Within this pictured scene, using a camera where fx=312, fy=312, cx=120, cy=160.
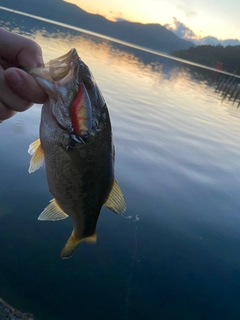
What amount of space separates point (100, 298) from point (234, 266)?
10.0 ft

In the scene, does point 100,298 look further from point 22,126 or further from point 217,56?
point 217,56

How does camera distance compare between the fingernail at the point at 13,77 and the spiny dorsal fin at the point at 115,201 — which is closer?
the fingernail at the point at 13,77

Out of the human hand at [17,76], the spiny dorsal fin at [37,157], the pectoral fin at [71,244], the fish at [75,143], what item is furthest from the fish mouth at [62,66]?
the pectoral fin at [71,244]

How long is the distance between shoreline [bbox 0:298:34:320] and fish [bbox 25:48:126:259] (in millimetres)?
2045

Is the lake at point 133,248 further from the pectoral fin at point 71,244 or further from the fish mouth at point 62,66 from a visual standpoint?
the fish mouth at point 62,66

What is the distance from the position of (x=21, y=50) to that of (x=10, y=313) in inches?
136

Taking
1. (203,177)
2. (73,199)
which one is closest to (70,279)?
(73,199)

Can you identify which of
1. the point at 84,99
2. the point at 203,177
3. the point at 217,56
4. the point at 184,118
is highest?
the point at 84,99

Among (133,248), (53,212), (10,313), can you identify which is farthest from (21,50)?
(133,248)

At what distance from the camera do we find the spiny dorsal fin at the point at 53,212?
2.75m

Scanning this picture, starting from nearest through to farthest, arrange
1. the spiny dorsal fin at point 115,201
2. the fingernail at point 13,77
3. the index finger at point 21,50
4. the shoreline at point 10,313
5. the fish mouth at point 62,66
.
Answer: the fingernail at point 13,77
the fish mouth at point 62,66
the index finger at point 21,50
the spiny dorsal fin at point 115,201
the shoreline at point 10,313

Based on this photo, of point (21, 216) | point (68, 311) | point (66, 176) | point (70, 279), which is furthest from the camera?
point (21, 216)

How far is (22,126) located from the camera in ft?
33.2

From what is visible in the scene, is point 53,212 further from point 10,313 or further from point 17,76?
point 10,313
